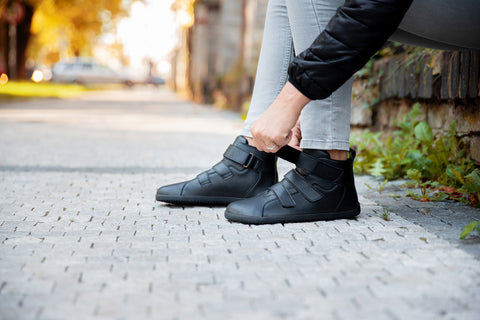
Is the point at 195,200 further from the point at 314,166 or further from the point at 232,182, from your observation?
the point at 314,166

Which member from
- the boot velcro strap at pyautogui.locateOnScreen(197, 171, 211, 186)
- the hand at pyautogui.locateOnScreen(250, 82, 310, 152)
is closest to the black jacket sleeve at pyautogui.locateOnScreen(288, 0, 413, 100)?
the hand at pyautogui.locateOnScreen(250, 82, 310, 152)

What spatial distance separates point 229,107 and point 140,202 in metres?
11.5

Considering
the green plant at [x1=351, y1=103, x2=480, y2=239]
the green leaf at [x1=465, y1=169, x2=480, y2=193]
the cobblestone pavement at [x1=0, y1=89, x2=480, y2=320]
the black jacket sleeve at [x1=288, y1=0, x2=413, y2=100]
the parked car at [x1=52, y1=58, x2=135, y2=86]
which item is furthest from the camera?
the parked car at [x1=52, y1=58, x2=135, y2=86]

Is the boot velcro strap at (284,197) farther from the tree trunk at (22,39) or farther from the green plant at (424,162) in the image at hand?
the tree trunk at (22,39)

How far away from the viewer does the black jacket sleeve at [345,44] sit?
1.91 metres

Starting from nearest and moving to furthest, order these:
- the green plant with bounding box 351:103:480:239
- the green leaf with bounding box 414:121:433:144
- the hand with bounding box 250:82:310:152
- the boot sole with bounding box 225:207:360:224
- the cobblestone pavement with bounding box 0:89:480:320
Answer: the cobblestone pavement with bounding box 0:89:480:320
the hand with bounding box 250:82:310:152
the boot sole with bounding box 225:207:360:224
the green plant with bounding box 351:103:480:239
the green leaf with bounding box 414:121:433:144

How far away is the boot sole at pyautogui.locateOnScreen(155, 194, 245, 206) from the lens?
2559 millimetres

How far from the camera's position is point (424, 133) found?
333cm

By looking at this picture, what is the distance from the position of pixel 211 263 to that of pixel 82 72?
41015mm

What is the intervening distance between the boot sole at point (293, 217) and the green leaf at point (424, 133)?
3.89ft

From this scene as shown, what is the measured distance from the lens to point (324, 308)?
138 centimetres

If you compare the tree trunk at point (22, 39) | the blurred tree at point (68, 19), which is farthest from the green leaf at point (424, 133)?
the tree trunk at point (22, 39)

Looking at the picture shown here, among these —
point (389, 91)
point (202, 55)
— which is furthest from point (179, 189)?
point (202, 55)

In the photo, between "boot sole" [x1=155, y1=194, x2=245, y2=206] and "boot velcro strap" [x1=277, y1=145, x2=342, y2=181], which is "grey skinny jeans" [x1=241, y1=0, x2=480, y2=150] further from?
"boot sole" [x1=155, y1=194, x2=245, y2=206]
